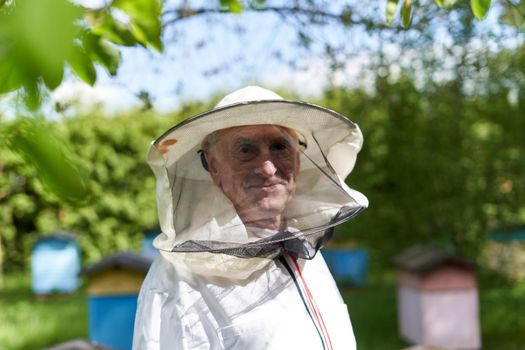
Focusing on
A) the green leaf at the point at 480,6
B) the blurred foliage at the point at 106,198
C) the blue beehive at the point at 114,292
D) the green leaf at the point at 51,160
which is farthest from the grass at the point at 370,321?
the green leaf at the point at 51,160

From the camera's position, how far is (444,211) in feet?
19.9

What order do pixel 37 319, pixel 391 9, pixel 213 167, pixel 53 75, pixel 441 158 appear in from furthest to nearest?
pixel 37 319
pixel 441 158
pixel 213 167
pixel 391 9
pixel 53 75

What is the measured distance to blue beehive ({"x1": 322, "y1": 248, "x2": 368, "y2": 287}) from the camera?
813 cm

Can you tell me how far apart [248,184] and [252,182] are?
0.01 metres

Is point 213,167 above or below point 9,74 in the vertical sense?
below

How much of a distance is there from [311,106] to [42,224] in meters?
8.72

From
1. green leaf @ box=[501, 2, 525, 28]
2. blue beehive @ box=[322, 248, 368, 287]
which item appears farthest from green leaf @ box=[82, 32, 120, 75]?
blue beehive @ box=[322, 248, 368, 287]

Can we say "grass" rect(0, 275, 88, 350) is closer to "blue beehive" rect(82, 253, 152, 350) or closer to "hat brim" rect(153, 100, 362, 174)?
"blue beehive" rect(82, 253, 152, 350)

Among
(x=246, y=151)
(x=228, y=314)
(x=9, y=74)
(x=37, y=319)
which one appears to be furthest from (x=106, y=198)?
(x=9, y=74)

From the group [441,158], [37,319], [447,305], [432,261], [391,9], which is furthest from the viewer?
[37,319]

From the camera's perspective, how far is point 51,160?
45 cm

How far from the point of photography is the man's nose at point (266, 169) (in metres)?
1.75

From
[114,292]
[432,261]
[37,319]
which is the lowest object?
[37,319]

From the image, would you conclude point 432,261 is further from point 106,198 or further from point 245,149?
point 106,198
